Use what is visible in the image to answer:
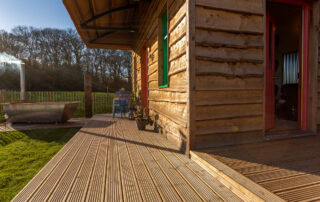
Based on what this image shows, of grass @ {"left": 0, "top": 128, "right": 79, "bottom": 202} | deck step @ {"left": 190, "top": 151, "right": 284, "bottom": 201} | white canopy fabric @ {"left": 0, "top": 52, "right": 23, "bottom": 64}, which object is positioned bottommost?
grass @ {"left": 0, "top": 128, "right": 79, "bottom": 202}

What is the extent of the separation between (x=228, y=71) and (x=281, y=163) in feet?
3.84

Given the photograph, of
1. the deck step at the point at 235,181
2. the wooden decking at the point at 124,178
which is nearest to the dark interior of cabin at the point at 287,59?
the deck step at the point at 235,181

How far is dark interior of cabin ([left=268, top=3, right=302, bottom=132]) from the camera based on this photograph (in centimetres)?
445

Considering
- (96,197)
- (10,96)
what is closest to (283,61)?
(96,197)

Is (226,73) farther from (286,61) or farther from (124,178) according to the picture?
(286,61)

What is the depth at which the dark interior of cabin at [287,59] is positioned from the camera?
4.45 m

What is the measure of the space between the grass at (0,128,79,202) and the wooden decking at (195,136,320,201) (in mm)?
2011

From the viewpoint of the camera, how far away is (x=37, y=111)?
548cm

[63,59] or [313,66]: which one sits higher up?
[63,59]

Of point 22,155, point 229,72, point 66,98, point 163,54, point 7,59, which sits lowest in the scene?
point 22,155

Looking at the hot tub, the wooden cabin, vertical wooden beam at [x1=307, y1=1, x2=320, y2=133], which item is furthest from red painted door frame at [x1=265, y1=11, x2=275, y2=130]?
the hot tub

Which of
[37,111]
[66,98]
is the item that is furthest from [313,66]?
[66,98]

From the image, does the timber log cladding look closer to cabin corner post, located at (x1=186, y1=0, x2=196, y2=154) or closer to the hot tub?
cabin corner post, located at (x1=186, y1=0, x2=196, y2=154)

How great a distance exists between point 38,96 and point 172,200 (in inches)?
383
